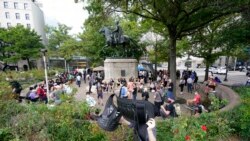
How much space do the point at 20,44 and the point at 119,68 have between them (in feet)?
104

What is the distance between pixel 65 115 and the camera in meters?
6.08

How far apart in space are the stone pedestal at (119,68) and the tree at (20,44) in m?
29.3

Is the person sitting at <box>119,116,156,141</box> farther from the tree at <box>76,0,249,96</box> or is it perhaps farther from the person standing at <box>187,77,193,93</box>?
the person standing at <box>187,77,193,93</box>

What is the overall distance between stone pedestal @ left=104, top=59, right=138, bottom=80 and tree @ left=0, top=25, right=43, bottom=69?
29.3 meters

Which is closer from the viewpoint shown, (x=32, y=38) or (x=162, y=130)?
(x=162, y=130)

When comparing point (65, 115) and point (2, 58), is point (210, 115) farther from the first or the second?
point (2, 58)

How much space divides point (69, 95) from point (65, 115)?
124cm

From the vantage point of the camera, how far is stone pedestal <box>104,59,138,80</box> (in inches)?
828

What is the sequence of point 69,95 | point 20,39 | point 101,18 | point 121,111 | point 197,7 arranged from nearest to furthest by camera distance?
point 121,111, point 69,95, point 197,7, point 101,18, point 20,39

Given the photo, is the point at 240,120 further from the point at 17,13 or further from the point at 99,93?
the point at 17,13

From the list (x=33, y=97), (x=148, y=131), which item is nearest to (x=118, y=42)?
(x=33, y=97)

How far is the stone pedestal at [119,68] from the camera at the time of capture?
2103 centimetres

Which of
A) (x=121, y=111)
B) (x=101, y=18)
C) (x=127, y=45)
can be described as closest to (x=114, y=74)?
(x=127, y=45)

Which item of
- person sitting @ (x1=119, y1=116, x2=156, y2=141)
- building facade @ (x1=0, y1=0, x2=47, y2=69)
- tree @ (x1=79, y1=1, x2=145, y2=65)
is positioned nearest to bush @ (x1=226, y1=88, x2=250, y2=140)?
person sitting @ (x1=119, y1=116, x2=156, y2=141)
